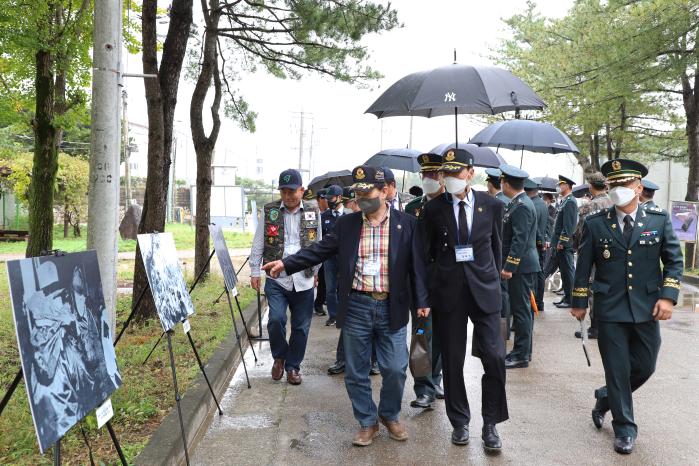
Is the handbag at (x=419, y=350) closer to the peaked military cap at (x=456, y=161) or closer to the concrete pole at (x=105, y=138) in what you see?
the peaked military cap at (x=456, y=161)

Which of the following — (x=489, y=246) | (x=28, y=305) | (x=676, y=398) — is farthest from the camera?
(x=676, y=398)

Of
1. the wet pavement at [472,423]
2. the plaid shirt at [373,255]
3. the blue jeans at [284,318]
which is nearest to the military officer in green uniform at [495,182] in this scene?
the wet pavement at [472,423]

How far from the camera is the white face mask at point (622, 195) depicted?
4.36 m

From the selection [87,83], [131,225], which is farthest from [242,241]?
[87,83]

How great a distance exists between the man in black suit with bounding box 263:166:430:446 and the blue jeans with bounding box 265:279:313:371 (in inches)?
58.8

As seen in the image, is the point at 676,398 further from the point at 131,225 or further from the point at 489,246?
the point at 131,225

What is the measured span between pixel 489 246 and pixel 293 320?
2.29 meters

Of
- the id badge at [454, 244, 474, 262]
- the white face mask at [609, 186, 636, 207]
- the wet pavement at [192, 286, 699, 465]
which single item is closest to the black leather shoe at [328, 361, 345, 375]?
the wet pavement at [192, 286, 699, 465]

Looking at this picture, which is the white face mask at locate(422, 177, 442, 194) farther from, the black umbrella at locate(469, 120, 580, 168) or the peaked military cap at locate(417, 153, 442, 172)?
the black umbrella at locate(469, 120, 580, 168)

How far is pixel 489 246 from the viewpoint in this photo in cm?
446

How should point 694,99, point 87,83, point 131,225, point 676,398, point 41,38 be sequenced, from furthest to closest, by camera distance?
1. point 131,225
2. point 694,99
3. point 87,83
4. point 41,38
5. point 676,398

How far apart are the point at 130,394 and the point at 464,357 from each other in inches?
101

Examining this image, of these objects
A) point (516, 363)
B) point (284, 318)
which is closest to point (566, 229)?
point (516, 363)

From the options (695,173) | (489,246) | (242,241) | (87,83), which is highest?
(87,83)
